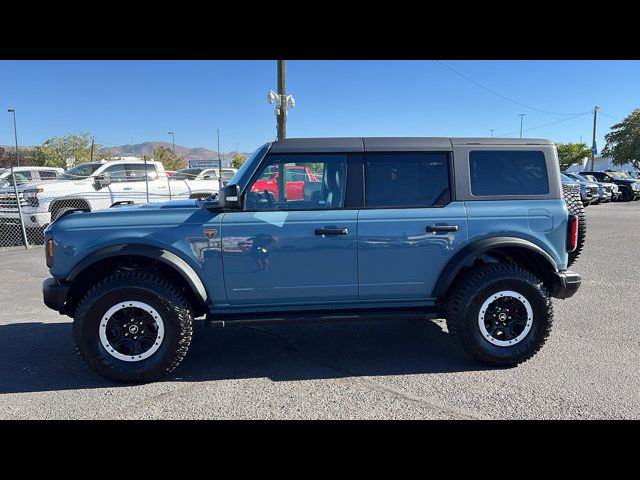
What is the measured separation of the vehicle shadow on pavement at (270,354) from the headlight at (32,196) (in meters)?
6.37

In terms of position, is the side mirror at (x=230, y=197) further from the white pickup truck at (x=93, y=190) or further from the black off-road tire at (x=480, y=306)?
the white pickup truck at (x=93, y=190)

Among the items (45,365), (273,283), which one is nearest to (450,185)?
(273,283)

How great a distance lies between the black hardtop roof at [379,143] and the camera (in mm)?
3791

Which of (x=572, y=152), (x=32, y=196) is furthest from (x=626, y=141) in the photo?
(x=32, y=196)

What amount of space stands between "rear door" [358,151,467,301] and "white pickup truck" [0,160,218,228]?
7.88 m

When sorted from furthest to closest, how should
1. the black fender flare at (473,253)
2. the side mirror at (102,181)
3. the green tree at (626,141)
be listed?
the green tree at (626,141), the side mirror at (102,181), the black fender flare at (473,253)

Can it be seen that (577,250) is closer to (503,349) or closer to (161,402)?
(503,349)

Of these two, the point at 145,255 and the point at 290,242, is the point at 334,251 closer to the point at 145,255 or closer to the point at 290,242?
the point at 290,242

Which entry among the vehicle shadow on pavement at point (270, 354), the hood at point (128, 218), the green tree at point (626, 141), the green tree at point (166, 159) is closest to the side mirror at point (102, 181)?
the vehicle shadow on pavement at point (270, 354)

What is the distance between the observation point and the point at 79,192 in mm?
10656

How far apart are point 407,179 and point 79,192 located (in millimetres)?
9543

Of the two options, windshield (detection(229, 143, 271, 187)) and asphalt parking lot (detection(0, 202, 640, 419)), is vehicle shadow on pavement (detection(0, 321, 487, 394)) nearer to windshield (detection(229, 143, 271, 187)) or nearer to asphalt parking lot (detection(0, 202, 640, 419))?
asphalt parking lot (detection(0, 202, 640, 419))
